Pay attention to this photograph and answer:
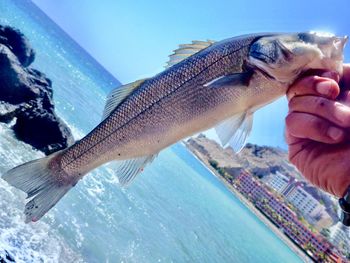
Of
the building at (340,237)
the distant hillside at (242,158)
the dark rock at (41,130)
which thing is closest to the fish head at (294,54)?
the dark rock at (41,130)

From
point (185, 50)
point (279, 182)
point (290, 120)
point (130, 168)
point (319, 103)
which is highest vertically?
point (319, 103)

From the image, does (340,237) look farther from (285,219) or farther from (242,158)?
(242,158)

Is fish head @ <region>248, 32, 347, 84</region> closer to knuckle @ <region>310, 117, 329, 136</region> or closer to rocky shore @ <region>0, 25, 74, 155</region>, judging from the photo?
knuckle @ <region>310, 117, 329, 136</region>

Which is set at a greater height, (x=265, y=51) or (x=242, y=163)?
(x=265, y=51)

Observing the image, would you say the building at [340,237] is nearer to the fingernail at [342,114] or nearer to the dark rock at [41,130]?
the dark rock at [41,130]

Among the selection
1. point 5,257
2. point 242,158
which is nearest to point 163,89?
point 5,257

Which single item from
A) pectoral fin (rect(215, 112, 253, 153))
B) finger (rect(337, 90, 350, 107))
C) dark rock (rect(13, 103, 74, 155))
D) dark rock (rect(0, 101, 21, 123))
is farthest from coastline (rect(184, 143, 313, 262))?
finger (rect(337, 90, 350, 107))

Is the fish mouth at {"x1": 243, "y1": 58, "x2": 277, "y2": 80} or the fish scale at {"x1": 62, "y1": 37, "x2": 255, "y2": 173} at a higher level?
the fish mouth at {"x1": 243, "y1": 58, "x2": 277, "y2": 80}
